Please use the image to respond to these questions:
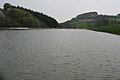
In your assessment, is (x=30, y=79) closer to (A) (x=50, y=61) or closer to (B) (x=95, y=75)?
(B) (x=95, y=75)

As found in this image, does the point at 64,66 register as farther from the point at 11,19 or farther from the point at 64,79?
the point at 11,19

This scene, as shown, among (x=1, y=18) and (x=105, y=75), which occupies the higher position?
(x=1, y=18)

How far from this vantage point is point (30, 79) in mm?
23266

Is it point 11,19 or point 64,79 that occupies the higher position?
point 11,19

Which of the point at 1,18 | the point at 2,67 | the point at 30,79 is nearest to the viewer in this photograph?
the point at 30,79

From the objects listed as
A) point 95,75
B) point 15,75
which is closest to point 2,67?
A: point 15,75

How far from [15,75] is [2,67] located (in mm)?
4113

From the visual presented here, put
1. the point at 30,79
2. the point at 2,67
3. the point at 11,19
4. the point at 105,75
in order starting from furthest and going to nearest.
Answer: the point at 11,19 → the point at 2,67 → the point at 105,75 → the point at 30,79

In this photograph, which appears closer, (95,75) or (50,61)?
(95,75)

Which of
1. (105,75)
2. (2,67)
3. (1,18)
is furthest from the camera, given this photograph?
(1,18)

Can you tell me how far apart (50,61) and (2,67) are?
7.28 m

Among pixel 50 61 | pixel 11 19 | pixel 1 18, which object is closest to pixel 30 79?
pixel 50 61

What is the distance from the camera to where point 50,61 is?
32.8 metres

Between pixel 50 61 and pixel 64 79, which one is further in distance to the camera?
pixel 50 61
